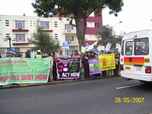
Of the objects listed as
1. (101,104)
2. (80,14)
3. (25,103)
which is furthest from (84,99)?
(80,14)

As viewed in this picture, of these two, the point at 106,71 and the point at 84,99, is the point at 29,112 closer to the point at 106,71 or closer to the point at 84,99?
the point at 84,99

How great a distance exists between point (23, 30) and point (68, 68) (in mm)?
50876

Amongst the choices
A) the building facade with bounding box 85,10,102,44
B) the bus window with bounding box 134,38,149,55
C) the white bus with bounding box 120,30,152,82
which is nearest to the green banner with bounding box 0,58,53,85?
the white bus with bounding box 120,30,152,82

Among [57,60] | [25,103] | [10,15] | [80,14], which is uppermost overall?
[10,15]

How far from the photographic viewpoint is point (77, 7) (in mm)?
20344

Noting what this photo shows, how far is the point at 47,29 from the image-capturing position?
70062 mm

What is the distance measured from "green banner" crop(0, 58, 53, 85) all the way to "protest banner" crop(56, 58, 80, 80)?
88 cm

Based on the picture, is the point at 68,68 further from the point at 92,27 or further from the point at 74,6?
the point at 92,27

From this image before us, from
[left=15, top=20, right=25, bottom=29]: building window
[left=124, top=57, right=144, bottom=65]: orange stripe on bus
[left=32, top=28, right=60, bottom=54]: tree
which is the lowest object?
[left=124, top=57, right=144, bottom=65]: orange stripe on bus

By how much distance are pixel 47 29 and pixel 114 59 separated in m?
51.3

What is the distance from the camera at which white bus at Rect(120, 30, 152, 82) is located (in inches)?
476

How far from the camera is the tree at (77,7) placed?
19.9 metres

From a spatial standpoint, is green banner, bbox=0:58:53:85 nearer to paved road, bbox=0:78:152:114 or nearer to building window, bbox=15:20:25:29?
Answer: paved road, bbox=0:78:152:114
